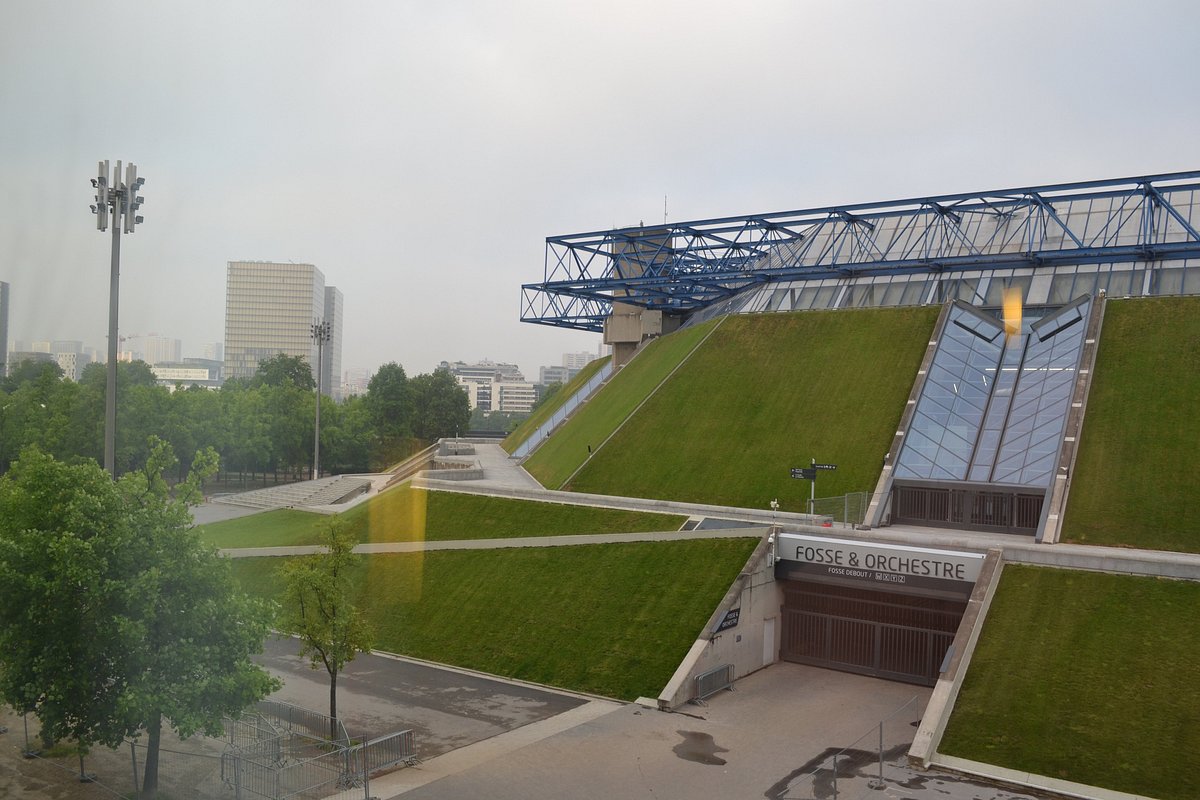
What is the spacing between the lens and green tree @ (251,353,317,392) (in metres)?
90.2

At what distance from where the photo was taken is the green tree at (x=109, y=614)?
48.4 feet

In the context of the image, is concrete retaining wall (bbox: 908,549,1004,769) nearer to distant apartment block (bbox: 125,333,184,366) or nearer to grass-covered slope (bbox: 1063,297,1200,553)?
grass-covered slope (bbox: 1063,297,1200,553)

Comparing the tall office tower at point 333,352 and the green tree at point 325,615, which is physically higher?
the tall office tower at point 333,352

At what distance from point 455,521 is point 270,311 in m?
71.6

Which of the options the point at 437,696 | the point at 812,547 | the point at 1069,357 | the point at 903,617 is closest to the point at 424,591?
the point at 437,696

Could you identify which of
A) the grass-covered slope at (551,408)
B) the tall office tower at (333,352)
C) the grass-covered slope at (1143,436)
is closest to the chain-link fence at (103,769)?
the grass-covered slope at (1143,436)

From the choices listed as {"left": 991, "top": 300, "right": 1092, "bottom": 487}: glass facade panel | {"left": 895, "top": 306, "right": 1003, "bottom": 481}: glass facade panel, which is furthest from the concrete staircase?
{"left": 991, "top": 300, "right": 1092, "bottom": 487}: glass facade panel

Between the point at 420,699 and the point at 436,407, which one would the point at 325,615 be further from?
the point at 436,407

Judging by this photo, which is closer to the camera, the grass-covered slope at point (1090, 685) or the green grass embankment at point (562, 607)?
the grass-covered slope at point (1090, 685)

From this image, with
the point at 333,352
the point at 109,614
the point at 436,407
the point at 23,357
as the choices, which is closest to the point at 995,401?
the point at 109,614

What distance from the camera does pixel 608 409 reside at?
4578cm

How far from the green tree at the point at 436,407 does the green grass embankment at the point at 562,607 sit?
62.0 m

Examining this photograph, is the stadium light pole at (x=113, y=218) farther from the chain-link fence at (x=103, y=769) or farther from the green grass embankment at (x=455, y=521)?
the green grass embankment at (x=455, y=521)

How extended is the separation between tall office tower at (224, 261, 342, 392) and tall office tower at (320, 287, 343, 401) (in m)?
2.29
